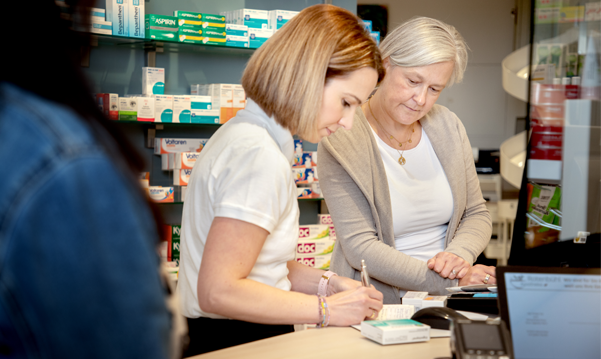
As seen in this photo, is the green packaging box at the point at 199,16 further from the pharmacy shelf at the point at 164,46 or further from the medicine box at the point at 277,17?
the medicine box at the point at 277,17

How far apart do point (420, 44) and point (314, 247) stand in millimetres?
1800

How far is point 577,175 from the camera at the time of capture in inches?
167

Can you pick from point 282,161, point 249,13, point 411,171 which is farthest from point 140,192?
point 249,13

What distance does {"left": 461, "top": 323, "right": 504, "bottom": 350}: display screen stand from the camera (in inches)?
36.8

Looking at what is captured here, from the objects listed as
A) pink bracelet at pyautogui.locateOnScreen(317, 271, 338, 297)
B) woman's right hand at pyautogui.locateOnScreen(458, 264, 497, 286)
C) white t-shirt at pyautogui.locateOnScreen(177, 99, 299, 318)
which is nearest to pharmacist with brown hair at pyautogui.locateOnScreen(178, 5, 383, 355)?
white t-shirt at pyautogui.locateOnScreen(177, 99, 299, 318)

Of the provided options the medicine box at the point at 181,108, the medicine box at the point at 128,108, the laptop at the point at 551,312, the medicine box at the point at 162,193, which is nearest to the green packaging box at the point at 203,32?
the medicine box at the point at 181,108

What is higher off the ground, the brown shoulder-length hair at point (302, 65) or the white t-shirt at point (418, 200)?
the brown shoulder-length hair at point (302, 65)

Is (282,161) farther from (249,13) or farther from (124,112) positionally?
(249,13)

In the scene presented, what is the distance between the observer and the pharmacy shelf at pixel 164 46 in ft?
9.85

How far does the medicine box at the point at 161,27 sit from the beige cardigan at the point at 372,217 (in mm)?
1498

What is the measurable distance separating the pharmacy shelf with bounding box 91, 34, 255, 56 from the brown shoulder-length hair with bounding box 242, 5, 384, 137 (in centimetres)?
182

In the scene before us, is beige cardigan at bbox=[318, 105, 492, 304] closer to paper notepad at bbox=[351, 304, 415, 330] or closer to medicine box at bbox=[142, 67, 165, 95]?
paper notepad at bbox=[351, 304, 415, 330]

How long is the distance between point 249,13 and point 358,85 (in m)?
1.98

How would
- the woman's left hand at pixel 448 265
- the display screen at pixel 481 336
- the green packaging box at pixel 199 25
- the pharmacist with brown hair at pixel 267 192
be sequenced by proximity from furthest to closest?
the green packaging box at pixel 199 25 → the woman's left hand at pixel 448 265 → the pharmacist with brown hair at pixel 267 192 → the display screen at pixel 481 336
